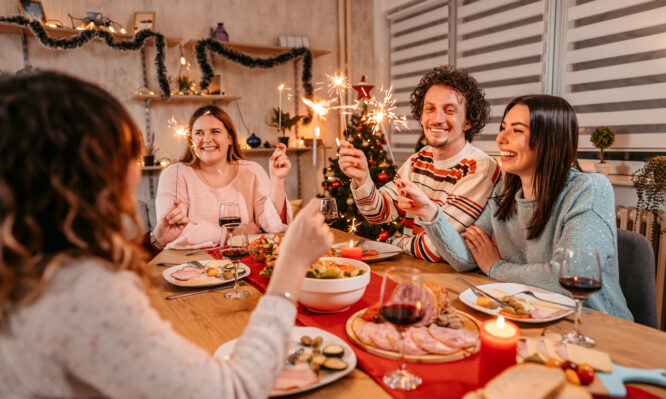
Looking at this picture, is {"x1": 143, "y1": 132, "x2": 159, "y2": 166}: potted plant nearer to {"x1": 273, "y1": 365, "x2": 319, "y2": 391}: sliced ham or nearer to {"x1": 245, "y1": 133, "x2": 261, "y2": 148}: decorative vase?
{"x1": 245, "y1": 133, "x2": 261, "y2": 148}: decorative vase

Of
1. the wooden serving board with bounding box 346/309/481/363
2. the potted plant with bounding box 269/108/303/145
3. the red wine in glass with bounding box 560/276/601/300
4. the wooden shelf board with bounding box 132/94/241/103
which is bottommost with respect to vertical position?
the wooden serving board with bounding box 346/309/481/363

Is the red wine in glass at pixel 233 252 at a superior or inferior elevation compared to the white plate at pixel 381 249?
superior

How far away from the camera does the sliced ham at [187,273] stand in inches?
60.2

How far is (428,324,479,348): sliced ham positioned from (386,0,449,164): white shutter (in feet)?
12.1

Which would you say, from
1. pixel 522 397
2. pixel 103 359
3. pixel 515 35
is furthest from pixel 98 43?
pixel 522 397

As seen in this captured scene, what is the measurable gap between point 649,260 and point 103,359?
1.60m

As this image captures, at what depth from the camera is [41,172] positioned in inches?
24.0

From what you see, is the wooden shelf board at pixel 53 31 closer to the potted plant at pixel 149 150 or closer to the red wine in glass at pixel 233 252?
the potted plant at pixel 149 150

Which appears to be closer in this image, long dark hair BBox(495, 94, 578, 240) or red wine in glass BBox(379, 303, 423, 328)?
red wine in glass BBox(379, 303, 423, 328)

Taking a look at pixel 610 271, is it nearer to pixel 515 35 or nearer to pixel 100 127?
pixel 100 127

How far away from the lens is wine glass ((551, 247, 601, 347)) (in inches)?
40.8

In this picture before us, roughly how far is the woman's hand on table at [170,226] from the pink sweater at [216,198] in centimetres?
8

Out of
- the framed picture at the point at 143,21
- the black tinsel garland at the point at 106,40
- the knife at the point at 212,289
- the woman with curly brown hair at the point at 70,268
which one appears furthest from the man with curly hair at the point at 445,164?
the framed picture at the point at 143,21

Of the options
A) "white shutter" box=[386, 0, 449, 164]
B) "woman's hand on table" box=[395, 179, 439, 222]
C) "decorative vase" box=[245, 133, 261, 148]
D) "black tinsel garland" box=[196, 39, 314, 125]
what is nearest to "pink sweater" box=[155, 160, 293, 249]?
"woman's hand on table" box=[395, 179, 439, 222]
